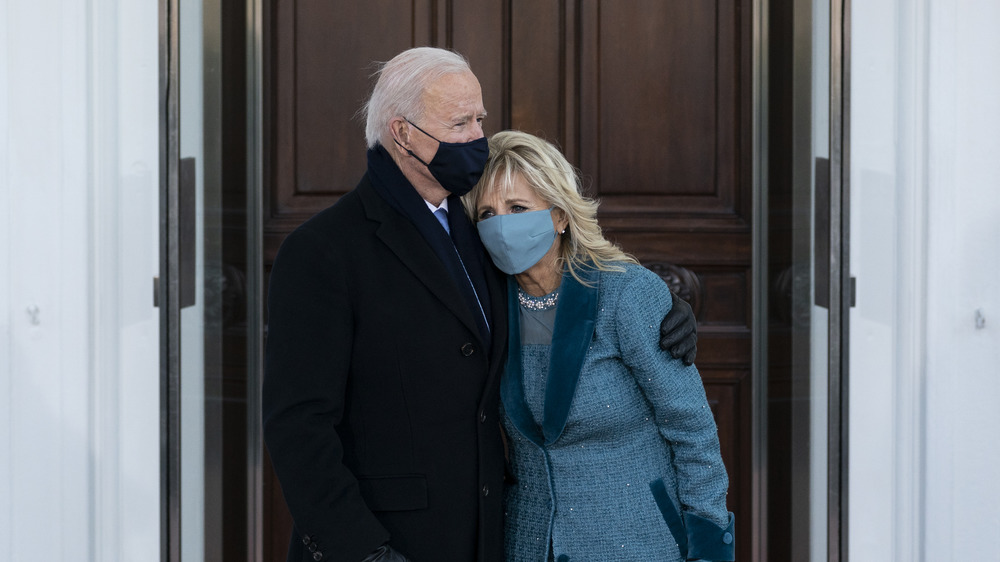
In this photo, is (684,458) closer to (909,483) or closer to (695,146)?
(909,483)

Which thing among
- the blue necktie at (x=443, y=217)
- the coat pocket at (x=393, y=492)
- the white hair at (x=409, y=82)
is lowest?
the coat pocket at (x=393, y=492)

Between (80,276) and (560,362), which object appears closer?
(560,362)

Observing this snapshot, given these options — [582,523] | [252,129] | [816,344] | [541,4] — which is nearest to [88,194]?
[252,129]

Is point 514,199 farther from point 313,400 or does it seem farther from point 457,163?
point 313,400

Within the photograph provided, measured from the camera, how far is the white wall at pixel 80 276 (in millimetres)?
2246

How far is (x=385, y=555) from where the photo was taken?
146cm

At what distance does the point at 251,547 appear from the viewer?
8.38ft

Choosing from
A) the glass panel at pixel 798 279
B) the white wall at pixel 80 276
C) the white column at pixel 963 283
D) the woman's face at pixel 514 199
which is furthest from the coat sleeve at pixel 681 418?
the white wall at pixel 80 276

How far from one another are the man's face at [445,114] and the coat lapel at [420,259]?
0.44ft

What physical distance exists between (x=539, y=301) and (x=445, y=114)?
38cm

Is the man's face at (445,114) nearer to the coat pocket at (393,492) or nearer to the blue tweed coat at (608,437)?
the blue tweed coat at (608,437)

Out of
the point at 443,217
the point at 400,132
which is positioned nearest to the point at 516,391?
the point at 443,217

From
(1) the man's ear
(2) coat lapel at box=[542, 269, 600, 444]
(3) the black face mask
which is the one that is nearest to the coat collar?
(2) coat lapel at box=[542, 269, 600, 444]

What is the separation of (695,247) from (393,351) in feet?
4.23
